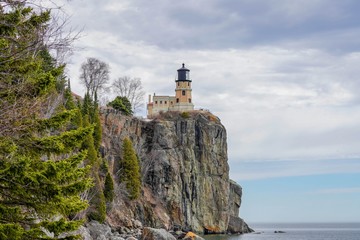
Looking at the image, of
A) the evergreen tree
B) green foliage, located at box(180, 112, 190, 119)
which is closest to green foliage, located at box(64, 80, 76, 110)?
green foliage, located at box(180, 112, 190, 119)

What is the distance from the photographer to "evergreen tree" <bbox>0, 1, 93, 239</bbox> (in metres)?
11.8

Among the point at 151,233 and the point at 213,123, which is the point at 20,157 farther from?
the point at 213,123

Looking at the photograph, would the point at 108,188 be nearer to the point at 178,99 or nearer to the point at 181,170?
the point at 181,170

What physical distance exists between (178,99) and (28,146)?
9339cm

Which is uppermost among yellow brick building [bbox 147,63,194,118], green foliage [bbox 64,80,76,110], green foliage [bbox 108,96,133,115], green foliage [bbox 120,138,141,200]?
yellow brick building [bbox 147,63,194,118]

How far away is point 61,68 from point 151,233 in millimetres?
36592

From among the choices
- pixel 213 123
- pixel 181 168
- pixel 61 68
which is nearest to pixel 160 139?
pixel 181 168

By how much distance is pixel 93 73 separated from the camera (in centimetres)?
8981

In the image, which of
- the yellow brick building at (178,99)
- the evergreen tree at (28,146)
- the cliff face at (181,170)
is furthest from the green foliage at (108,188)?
the evergreen tree at (28,146)

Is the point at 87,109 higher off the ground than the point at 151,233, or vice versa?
the point at 87,109

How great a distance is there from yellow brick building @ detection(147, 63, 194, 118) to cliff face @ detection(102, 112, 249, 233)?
264 inches

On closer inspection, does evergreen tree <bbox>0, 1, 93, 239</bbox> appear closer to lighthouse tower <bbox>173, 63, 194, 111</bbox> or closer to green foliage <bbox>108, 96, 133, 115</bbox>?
green foliage <bbox>108, 96, 133, 115</bbox>

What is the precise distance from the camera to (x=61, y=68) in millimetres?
13953

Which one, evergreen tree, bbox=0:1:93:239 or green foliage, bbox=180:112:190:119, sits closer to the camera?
evergreen tree, bbox=0:1:93:239
